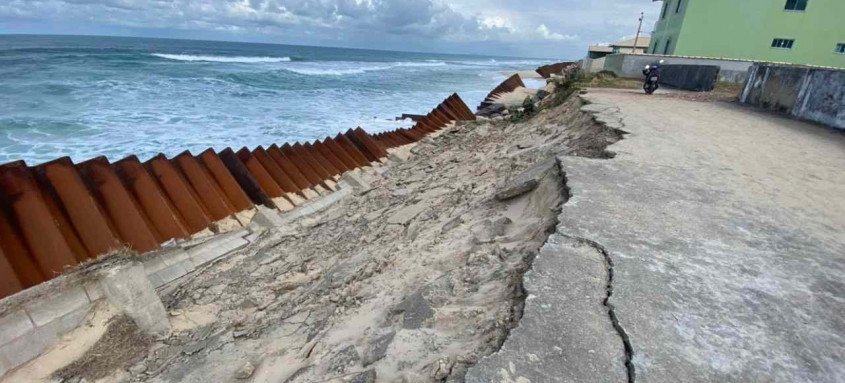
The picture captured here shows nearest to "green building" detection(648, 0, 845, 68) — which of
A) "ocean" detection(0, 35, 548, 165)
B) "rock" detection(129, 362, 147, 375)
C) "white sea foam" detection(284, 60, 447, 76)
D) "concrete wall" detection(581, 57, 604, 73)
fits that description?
"concrete wall" detection(581, 57, 604, 73)

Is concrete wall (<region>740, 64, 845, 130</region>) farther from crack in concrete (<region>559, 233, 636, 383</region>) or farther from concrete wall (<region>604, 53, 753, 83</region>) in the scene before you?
crack in concrete (<region>559, 233, 636, 383</region>)

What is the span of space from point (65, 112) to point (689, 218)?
65.9ft

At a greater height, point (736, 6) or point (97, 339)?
point (736, 6)

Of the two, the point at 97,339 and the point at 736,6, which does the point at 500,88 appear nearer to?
the point at 736,6

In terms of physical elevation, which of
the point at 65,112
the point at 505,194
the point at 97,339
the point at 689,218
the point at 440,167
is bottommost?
the point at 65,112

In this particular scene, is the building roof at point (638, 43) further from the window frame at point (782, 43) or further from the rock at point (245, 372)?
the rock at point (245, 372)

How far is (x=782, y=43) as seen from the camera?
872 inches

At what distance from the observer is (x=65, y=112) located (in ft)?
52.1

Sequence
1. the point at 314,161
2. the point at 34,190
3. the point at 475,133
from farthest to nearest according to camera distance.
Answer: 1. the point at 475,133
2. the point at 314,161
3. the point at 34,190

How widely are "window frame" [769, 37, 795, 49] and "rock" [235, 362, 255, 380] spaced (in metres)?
28.6

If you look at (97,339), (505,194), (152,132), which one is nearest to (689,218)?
(505,194)

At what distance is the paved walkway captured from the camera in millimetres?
1844

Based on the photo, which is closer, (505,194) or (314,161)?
(505,194)

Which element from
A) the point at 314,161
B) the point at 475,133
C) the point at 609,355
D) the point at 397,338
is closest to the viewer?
the point at 609,355
